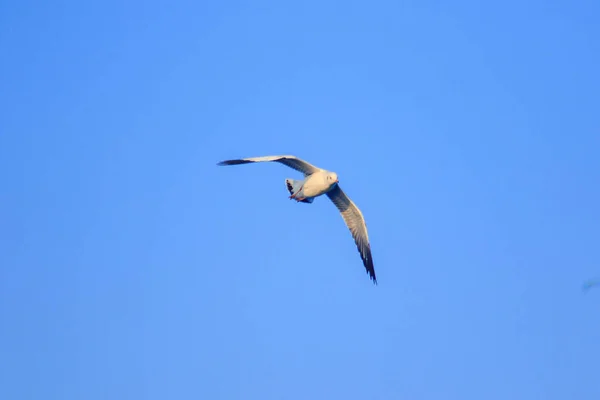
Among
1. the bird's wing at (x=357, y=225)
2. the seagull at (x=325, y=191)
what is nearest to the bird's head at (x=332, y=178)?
the seagull at (x=325, y=191)

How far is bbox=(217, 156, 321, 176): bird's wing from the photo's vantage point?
72.6ft

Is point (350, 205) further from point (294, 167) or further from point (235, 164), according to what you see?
point (235, 164)

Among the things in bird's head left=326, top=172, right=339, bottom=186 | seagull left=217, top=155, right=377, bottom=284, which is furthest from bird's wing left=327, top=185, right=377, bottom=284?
bird's head left=326, top=172, right=339, bottom=186

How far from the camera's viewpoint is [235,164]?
2220cm

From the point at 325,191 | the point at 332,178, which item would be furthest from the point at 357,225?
the point at 332,178

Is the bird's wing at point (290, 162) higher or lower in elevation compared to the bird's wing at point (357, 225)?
higher

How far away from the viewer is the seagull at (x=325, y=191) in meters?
22.6

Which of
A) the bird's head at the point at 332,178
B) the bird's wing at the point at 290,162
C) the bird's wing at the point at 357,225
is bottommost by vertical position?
the bird's wing at the point at 357,225

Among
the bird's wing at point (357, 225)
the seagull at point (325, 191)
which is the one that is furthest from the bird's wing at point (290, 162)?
the bird's wing at point (357, 225)

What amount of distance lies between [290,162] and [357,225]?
3084 millimetres

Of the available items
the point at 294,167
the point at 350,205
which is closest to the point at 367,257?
the point at 350,205

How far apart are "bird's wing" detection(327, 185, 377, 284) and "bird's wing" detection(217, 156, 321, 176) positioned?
138cm

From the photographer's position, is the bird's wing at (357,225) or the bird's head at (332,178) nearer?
the bird's head at (332,178)

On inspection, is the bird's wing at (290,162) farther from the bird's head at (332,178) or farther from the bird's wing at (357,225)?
the bird's wing at (357,225)
